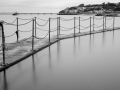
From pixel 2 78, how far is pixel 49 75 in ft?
3.15

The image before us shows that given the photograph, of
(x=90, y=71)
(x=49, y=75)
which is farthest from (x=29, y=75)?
(x=90, y=71)

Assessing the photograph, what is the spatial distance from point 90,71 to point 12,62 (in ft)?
6.72

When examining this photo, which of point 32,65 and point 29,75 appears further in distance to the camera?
point 32,65

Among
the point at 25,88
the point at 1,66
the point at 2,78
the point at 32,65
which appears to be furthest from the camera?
the point at 32,65

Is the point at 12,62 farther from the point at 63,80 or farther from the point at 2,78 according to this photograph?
the point at 63,80

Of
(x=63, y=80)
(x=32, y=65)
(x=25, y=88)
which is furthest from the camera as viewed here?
(x=32, y=65)

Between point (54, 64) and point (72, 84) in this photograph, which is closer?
point (72, 84)

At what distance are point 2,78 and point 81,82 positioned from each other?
1.62 metres

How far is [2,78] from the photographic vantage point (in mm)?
3801

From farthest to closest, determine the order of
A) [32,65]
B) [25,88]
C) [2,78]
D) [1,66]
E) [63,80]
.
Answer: [32,65] → [1,66] → [2,78] → [63,80] → [25,88]

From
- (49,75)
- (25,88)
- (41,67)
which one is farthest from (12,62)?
(25,88)

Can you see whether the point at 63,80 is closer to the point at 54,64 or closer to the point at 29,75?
the point at 29,75

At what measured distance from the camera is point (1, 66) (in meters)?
4.45

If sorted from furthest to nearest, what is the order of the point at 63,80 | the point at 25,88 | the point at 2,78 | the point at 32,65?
1. the point at 32,65
2. the point at 2,78
3. the point at 63,80
4. the point at 25,88
